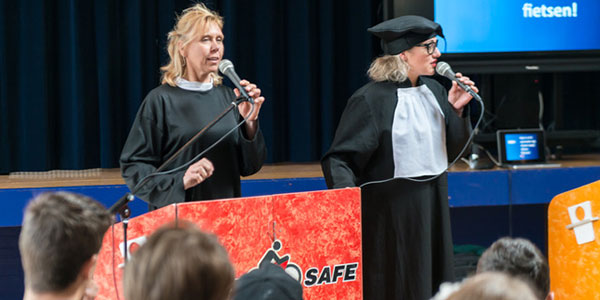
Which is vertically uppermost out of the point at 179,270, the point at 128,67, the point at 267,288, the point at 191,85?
the point at 128,67

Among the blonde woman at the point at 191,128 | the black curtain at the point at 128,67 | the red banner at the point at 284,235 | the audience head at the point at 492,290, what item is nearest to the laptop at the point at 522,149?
the black curtain at the point at 128,67

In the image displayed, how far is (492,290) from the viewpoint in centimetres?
109

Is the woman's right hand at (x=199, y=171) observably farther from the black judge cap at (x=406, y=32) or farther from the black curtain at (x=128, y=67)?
the black curtain at (x=128, y=67)

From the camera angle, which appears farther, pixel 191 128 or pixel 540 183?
pixel 540 183

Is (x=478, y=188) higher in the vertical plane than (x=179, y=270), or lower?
lower

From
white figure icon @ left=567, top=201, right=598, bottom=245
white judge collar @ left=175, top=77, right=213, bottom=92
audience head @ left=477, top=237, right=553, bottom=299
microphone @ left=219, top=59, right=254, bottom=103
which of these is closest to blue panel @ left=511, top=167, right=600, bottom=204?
white figure icon @ left=567, top=201, right=598, bottom=245

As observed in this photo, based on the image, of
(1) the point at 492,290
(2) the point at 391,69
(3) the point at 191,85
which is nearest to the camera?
(1) the point at 492,290

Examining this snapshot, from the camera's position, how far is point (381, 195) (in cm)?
300

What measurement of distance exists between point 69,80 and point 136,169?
1.95 m

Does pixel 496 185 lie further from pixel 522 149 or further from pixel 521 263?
pixel 521 263

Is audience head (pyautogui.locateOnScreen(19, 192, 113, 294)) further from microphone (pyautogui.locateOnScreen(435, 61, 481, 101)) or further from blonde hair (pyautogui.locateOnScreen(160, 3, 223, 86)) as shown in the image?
microphone (pyautogui.locateOnScreen(435, 61, 481, 101))

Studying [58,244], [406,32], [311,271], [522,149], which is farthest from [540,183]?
[58,244]

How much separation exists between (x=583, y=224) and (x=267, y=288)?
166 cm

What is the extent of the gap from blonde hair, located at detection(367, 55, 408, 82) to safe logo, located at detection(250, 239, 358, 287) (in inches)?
37.8
